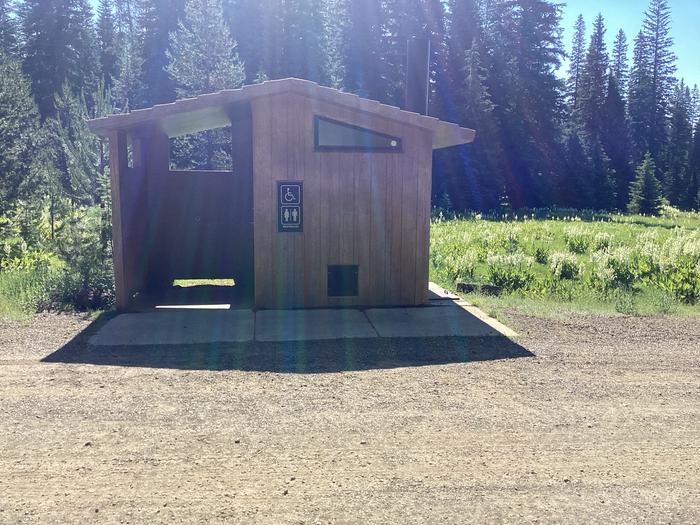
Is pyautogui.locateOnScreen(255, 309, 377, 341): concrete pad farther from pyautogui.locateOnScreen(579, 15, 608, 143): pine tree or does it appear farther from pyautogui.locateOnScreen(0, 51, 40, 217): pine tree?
pyautogui.locateOnScreen(579, 15, 608, 143): pine tree

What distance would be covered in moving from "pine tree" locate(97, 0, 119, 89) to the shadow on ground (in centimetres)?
4224

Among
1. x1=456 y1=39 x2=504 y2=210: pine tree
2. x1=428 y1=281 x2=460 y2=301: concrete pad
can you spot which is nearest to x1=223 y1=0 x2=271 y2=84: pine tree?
x1=456 y1=39 x2=504 y2=210: pine tree

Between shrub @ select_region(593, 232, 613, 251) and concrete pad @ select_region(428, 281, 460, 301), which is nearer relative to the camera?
concrete pad @ select_region(428, 281, 460, 301)

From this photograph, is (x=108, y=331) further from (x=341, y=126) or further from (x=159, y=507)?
(x=159, y=507)

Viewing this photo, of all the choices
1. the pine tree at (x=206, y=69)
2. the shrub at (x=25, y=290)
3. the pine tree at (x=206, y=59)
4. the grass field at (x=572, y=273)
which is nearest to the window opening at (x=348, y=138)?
the grass field at (x=572, y=273)

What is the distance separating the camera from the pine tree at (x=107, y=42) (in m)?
49.5

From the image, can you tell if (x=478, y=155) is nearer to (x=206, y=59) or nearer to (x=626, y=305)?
(x=206, y=59)

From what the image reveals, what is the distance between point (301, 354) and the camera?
6.97 meters

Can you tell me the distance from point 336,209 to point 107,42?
171 feet

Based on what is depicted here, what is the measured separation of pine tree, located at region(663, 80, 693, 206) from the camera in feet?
196

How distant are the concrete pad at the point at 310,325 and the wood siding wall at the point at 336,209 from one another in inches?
15.8

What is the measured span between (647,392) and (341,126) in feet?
17.0

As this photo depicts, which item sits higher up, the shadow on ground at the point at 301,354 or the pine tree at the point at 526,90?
the pine tree at the point at 526,90

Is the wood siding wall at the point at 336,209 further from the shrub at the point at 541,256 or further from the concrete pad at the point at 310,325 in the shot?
the shrub at the point at 541,256
